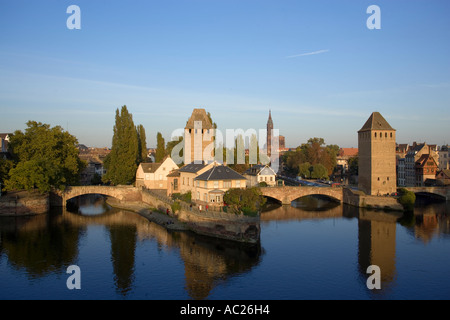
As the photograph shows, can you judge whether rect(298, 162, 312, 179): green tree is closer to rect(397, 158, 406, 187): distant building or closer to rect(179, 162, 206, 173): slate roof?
rect(397, 158, 406, 187): distant building

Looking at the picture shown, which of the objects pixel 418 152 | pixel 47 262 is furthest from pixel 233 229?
pixel 418 152

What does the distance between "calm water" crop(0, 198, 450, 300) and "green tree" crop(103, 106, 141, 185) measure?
51.9 feet

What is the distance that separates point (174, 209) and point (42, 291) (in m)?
21.2

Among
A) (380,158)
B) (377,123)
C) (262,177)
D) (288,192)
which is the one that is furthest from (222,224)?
(262,177)

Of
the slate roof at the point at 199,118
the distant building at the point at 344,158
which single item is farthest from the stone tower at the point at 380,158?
the distant building at the point at 344,158

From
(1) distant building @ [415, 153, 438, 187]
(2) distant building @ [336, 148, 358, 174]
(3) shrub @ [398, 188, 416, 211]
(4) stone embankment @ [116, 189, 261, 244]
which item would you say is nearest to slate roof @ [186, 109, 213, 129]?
(4) stone embankment @ [116, 189, 261, 244]

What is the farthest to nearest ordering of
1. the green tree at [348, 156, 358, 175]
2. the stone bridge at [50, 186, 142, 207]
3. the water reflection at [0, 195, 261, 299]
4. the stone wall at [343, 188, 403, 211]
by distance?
the green tree at [348, 156, 358, 175] → the stone bridge at [50, 186, 142, 207] → the stone wall at [343, 188, 403, 211] → the water reflection at [0, 195, 261, 299]

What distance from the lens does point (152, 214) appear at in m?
50.4

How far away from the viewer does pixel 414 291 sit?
84.2 feet

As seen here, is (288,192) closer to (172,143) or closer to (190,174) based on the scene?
(190,174)

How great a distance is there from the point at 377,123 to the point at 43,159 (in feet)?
166

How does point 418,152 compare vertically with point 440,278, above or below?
above

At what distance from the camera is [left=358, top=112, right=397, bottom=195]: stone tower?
61.2 metres
